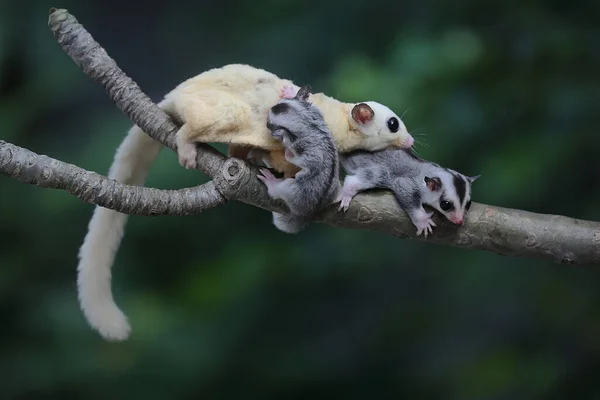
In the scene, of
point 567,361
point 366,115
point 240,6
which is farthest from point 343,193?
point 567,361

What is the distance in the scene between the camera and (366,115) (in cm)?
162

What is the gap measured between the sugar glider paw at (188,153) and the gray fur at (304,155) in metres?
0.16

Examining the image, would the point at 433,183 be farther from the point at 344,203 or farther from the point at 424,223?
the point at 344,203

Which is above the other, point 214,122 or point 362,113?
point 362,113

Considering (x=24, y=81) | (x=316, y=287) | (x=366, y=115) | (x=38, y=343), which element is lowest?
(x=38, y=343)

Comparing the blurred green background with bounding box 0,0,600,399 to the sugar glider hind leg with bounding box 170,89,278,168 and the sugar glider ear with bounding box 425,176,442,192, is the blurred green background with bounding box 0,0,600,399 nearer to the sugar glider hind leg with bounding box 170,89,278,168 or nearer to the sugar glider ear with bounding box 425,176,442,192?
the sugar glider ear with bounding box 425,176,442,192

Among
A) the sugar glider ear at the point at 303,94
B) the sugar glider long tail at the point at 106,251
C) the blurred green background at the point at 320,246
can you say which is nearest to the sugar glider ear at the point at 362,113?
the sugar glider ear at the point at 303,94

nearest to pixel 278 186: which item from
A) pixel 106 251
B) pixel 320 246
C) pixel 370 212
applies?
pixel 370 212

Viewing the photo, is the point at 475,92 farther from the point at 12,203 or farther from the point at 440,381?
the point at 12,203

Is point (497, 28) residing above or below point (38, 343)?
above

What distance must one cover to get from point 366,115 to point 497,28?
162 centimetres

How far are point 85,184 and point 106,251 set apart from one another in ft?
1.22

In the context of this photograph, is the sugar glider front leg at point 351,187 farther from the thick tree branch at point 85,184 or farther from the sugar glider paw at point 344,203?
the thick tree branch at point 85,184

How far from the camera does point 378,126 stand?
66.1 inches
